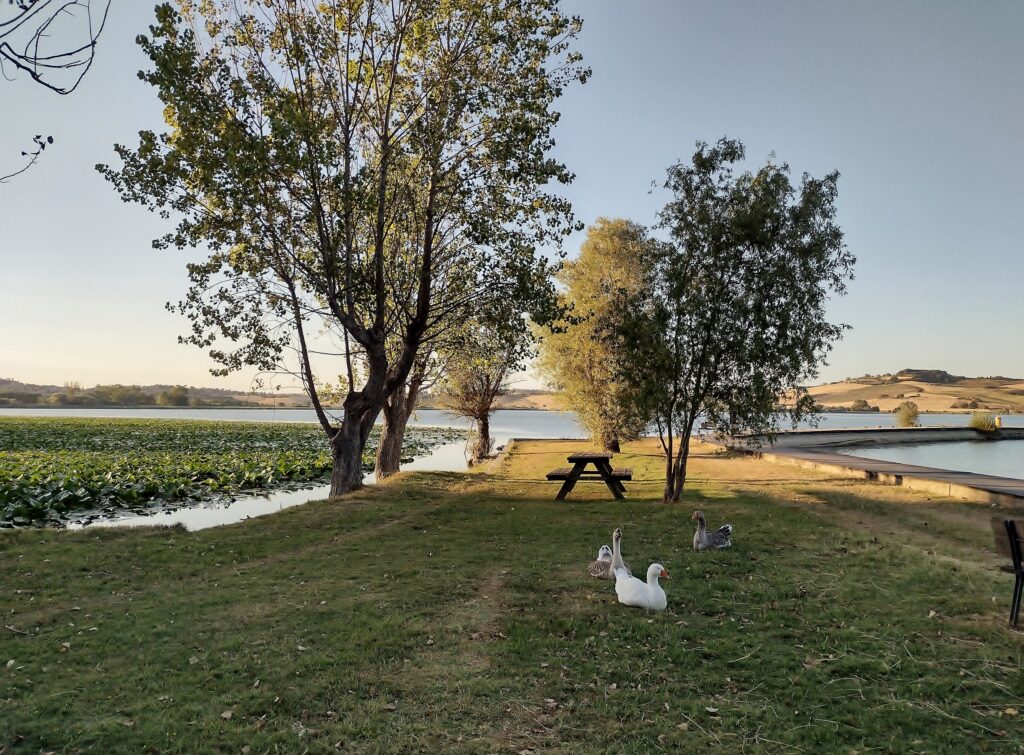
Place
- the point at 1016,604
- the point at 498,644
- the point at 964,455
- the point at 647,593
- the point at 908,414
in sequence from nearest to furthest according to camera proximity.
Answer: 1. the point at 498,644
2. the point at 1016,604
3. the point at 647,593
4. the point at 964,455
5. the point at 908,414

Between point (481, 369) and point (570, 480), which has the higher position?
point (481, 369)

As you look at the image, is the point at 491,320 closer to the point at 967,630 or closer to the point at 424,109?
the point at 424,109

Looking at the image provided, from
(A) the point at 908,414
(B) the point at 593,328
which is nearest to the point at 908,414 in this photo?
(A) the point at 908,414

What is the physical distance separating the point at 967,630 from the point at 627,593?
3334 millimetres

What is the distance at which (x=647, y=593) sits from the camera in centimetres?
673

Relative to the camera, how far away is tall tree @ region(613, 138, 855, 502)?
13422mm

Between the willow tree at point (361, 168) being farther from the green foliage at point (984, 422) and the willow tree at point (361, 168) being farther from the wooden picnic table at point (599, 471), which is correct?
the green foliage at point (984, 422)

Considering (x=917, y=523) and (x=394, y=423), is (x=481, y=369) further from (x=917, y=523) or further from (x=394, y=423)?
(x=917, y=523)

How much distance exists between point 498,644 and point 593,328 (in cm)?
2034

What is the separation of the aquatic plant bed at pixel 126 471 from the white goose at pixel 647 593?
13.1 m

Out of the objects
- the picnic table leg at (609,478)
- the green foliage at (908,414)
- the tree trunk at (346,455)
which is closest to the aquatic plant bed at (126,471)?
the tree trunk at (346,455)

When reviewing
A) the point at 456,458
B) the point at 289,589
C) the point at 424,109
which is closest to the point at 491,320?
the point at 424,109

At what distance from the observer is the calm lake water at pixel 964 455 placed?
908 inches

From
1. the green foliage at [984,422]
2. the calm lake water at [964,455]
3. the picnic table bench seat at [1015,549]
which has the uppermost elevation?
the green foliage at [984,422]
